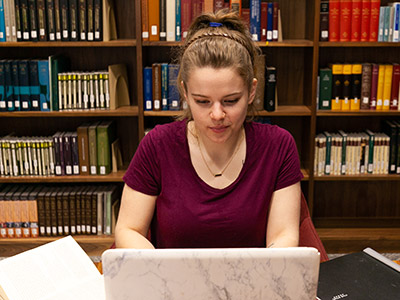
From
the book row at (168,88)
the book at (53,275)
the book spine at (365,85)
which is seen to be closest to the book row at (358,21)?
the book spine at (365,85)

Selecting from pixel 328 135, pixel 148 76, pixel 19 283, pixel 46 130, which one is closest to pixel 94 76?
pixel 148 76

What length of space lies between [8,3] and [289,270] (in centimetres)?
244

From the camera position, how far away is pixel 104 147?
2908mm

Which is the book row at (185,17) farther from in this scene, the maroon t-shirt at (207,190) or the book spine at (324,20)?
the maroon t-shirt at (207,190)

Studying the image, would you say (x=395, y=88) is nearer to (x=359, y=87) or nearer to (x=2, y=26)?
(x=359, y=87)


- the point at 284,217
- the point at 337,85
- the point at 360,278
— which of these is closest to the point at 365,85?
the point at 337,85

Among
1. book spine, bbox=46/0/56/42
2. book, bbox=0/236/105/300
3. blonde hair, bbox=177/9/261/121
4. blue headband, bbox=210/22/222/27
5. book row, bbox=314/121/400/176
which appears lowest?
book row, bbox=314/121/400/176

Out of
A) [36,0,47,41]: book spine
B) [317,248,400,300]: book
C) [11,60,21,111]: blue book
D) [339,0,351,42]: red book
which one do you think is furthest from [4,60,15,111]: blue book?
[317,248,400,300]: book

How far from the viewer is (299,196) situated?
5.04ft

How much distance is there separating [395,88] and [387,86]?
0.05 meters

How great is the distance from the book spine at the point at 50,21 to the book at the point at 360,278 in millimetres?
2110

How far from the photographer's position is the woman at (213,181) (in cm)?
146

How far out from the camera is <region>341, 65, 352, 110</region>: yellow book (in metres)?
2.83

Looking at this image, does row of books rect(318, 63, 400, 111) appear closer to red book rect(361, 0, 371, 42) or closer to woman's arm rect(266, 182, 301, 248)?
red book rect(361, 0, 371, 42)
